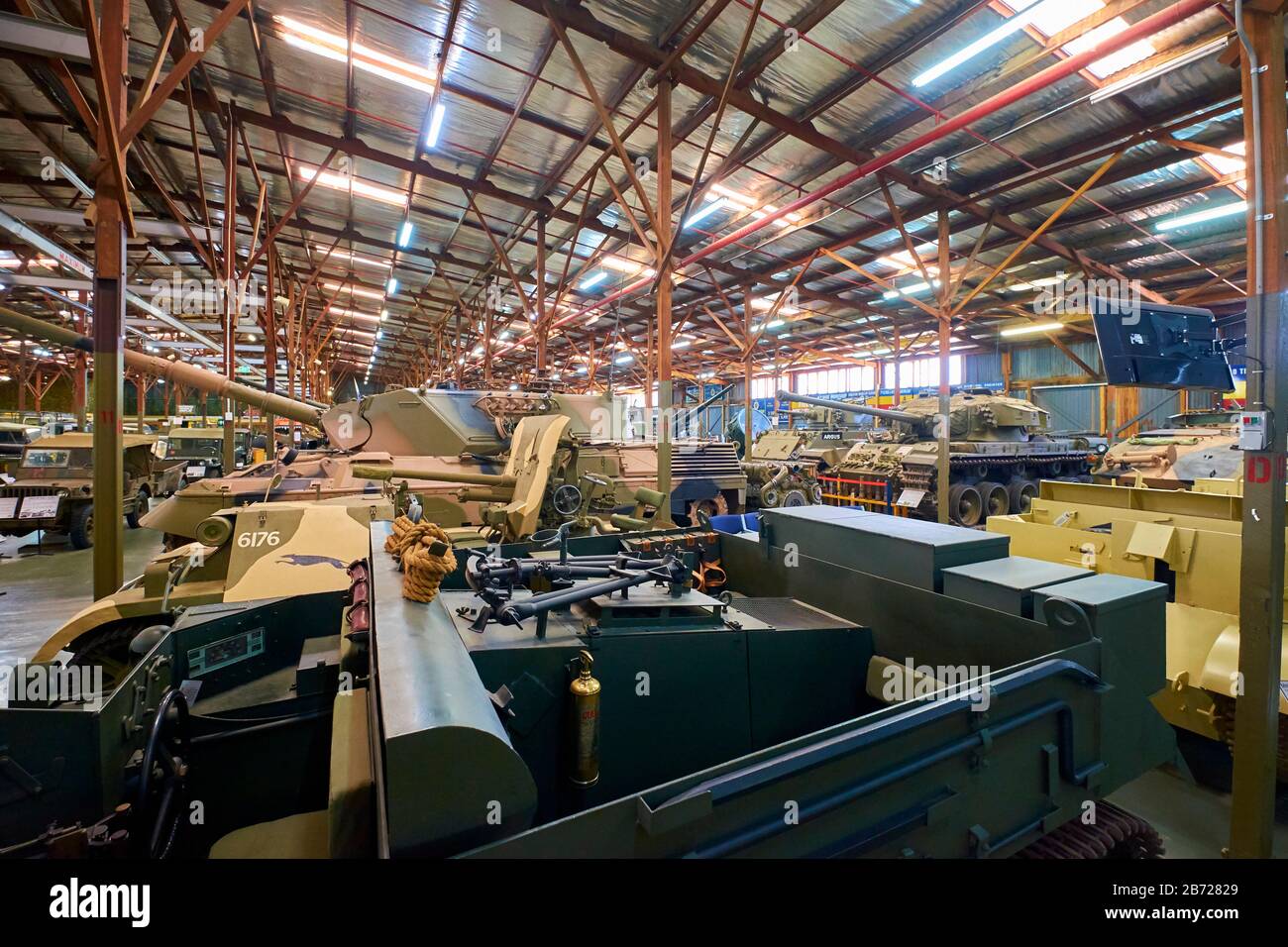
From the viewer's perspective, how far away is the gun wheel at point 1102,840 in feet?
6.61

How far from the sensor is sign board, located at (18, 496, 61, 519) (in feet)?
30.4

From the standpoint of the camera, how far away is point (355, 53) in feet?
26.1

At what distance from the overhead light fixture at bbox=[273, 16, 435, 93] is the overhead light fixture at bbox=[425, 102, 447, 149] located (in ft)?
1.12

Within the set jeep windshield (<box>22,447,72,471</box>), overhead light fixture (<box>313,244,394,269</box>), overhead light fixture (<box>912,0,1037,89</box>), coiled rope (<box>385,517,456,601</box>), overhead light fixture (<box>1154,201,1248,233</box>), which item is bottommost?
coiled rope (<box>385,517,456,601</box>)

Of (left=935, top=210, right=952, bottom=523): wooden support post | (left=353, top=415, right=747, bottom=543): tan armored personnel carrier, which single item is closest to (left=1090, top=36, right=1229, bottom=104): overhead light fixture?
(left=935, top=210, right=952, bottom=523): wooden support post

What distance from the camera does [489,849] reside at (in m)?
1.02

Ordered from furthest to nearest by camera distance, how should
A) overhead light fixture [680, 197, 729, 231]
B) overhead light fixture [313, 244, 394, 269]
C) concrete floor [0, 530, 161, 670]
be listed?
overhead light fixture [313, 244, 394, 269] → overhead light fixture [680, 197, 729, 231] → concrete floor [0, 530, 161, 670]

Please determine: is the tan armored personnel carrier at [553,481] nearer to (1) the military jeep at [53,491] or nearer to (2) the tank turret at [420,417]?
(2) the tank turret at [420,417]

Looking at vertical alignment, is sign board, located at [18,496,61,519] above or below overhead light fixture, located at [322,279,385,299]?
below

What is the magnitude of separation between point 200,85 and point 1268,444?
13378 mm

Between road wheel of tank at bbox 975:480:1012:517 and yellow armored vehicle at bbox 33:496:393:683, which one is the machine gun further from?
road wheel of tank at bbox 975:480:1012:517

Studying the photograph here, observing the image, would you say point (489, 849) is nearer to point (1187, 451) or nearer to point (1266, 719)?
point (1266, 719)
